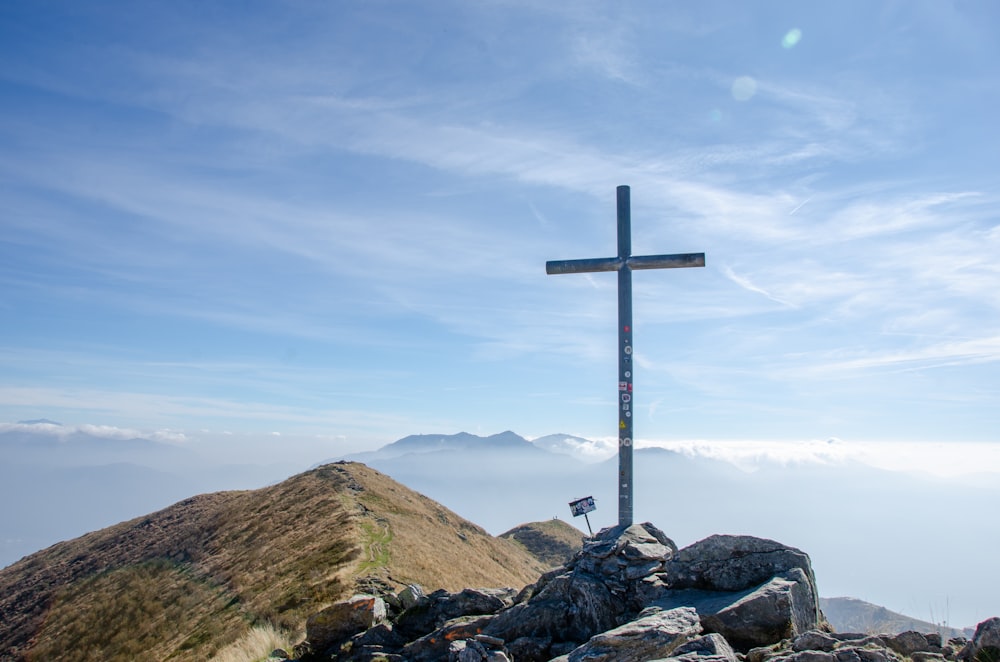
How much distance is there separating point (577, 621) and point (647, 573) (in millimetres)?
Answer: 1688

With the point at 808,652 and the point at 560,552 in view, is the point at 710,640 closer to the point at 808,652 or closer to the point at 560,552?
the point at 808,652

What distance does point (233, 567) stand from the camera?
135 ft

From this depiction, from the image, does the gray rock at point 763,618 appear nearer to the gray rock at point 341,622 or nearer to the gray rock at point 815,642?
the gray rock at point 815,642

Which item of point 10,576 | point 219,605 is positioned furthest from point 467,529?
point 10,576

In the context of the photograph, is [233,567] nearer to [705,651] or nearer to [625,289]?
[625,289]

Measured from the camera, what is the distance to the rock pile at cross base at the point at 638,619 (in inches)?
347

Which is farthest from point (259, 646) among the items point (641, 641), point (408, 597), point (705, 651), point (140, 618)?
point (140, 618)

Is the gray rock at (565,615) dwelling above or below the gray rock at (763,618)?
below

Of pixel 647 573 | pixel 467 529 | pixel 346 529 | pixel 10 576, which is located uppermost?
pixel 647 573

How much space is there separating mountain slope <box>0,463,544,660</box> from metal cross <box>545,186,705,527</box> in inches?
521

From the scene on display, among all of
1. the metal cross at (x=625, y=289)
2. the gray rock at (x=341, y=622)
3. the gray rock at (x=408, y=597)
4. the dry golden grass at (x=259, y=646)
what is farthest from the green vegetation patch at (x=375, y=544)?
the metal cross at (x=625, y=289)

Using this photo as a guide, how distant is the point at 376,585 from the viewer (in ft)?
82.8

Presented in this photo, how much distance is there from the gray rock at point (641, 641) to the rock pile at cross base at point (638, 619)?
0.02 metres

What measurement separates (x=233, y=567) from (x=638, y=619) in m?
38.4
